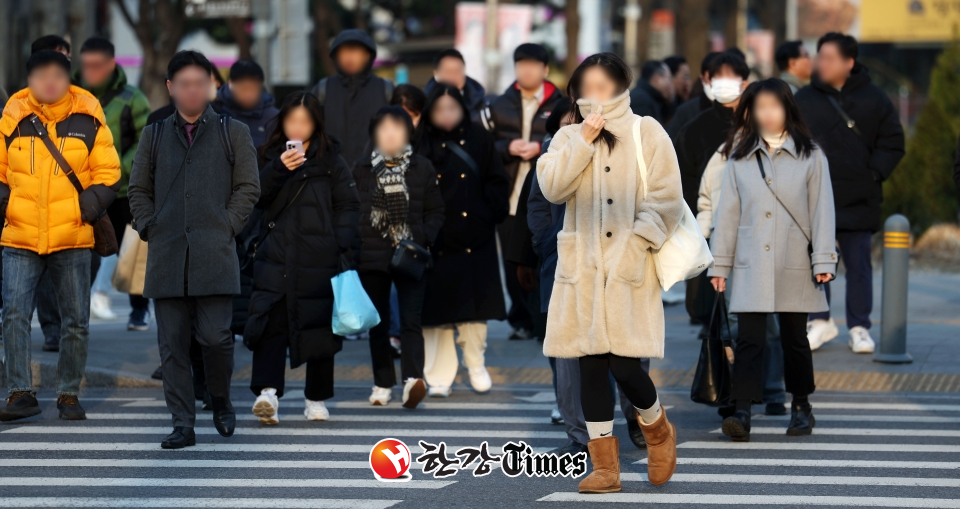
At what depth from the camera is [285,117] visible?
26.3 feet

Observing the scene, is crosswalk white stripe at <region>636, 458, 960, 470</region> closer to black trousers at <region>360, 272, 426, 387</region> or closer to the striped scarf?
black trousers at <region>360, 272, 426, 387</region>

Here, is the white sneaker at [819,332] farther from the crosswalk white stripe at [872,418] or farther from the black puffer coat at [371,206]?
the black puffer coat at [371,206]

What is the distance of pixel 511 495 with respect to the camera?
20.3 feet

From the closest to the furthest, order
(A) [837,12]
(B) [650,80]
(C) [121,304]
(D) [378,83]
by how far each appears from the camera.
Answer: (D) [378,83] → (B) [650,80] → (C) [121,304] → (A) [837,12]

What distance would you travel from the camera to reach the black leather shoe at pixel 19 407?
7875mm

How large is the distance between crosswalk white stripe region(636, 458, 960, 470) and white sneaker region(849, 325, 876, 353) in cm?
321

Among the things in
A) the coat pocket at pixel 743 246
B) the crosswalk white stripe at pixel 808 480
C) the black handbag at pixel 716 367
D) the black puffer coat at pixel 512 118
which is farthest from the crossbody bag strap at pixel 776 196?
the black puffer coat at pixel 512 118

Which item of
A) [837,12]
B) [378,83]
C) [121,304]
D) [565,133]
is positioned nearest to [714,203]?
[565,133]

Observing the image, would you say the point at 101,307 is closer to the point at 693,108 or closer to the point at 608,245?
the point at 693,108

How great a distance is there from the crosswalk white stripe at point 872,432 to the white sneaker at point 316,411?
6.98 feet

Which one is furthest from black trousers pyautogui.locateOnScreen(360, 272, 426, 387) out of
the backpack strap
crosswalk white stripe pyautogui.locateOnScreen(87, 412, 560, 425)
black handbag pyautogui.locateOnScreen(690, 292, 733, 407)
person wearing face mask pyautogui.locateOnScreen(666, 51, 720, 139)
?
person wearing face mask pyautogui.locateOnScreen(666, 51, 720, 139)

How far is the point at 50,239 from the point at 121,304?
5.81 m

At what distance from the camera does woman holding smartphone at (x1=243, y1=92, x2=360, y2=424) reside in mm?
7914

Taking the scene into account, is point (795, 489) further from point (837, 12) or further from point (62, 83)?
point (837, 12)
